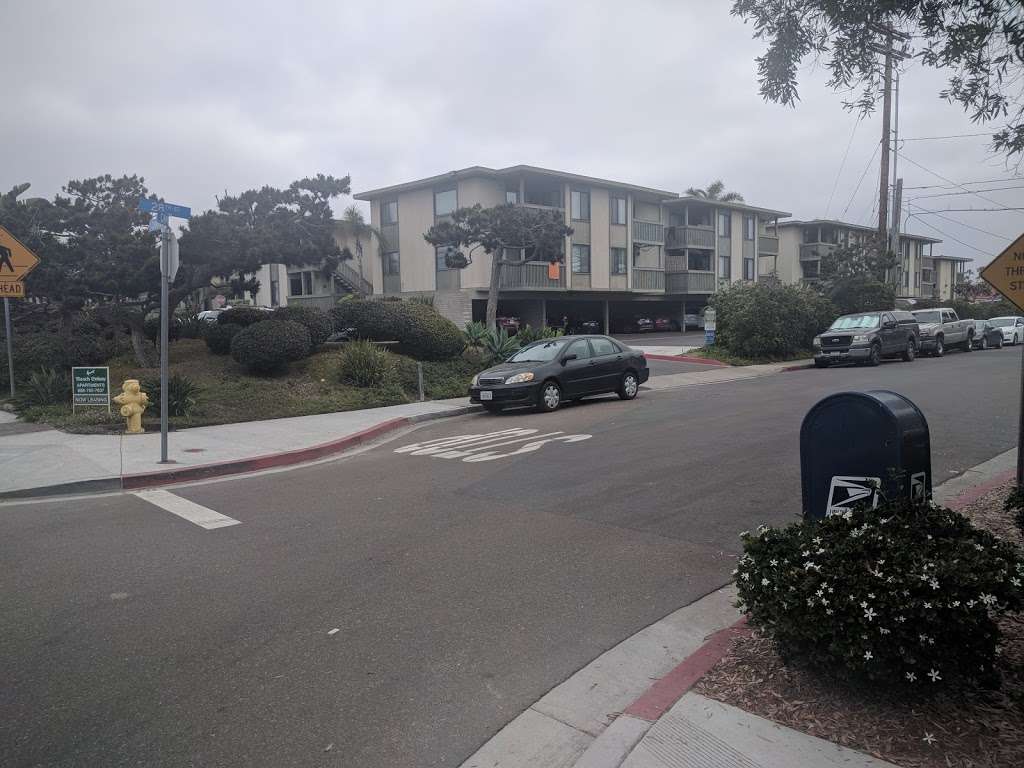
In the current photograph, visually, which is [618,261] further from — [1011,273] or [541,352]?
[1011,273]

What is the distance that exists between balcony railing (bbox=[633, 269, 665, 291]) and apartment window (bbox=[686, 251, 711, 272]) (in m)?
3.61

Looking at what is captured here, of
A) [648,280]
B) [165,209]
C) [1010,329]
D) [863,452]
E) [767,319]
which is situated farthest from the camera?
[648,280]

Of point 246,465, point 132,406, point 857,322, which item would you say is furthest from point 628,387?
point 857,322

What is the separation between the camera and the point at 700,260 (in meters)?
49.2

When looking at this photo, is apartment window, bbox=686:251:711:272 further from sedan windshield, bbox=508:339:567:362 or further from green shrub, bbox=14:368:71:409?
green shrub, bbox=14:368:71:409

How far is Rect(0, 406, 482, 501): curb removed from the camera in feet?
29.1

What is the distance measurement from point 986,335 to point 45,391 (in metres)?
34.4

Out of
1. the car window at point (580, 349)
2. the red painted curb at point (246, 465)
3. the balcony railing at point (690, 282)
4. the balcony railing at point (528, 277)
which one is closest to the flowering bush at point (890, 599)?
the red painted curb at point (246, 465)

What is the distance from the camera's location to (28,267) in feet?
46.9

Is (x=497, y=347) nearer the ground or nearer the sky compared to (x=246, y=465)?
nearer the sky

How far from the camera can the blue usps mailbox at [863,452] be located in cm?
449

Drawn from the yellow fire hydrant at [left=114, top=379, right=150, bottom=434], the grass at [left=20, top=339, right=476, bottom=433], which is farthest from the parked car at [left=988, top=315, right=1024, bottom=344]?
the yellow fire hydrant at [left=114, top=379, right=150, bottom=434]

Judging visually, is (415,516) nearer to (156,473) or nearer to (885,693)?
(156,473)

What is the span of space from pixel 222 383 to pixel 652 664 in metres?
14.1
